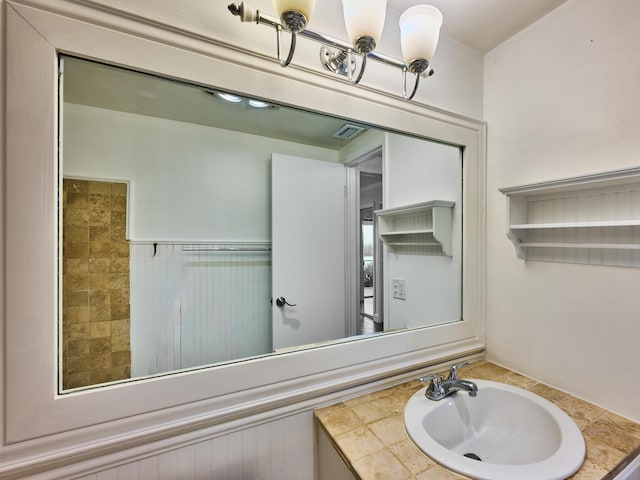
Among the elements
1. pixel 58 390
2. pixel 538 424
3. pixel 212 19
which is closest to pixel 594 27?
pixel 212 19

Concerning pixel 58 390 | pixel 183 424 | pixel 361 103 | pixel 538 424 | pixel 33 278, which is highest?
pixel 361 103

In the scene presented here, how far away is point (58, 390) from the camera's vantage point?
593 millimetres

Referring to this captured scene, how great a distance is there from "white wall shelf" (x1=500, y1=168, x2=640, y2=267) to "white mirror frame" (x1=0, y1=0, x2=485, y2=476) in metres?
0.81

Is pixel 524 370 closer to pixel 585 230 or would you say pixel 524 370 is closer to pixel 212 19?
pixel 585 230

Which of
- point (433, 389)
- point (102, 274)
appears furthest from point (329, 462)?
point (102, 274)

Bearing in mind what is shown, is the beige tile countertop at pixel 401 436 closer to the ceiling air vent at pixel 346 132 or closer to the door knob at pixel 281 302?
the door knob at pixel 281 302

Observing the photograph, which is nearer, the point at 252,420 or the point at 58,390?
the point at 58,390

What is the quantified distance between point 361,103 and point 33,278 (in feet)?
3.29

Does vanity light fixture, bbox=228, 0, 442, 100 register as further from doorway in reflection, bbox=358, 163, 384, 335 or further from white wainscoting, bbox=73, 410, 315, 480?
white wainscoting, bbox=73, 410, 315, 480

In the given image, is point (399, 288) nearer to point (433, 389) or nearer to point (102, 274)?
point (433, 389)

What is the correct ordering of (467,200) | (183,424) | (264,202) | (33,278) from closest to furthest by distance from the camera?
1. (33,278)
2. (183,424)
3. (467,200)
4. (264,202)

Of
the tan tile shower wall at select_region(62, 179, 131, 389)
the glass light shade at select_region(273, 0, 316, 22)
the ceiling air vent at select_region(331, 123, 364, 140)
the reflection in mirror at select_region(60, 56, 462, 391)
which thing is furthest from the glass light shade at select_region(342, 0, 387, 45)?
the tan tile shower wall at select_region(62, 179, 131, 389)

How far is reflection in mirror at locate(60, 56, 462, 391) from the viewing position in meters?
1.21

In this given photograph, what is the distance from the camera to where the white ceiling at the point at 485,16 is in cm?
93
